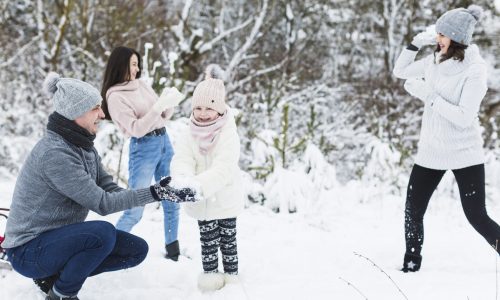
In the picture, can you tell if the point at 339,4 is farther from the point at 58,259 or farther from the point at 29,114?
the point at 58,259

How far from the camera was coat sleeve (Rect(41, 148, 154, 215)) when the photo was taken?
7.92 ft

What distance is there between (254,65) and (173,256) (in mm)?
11823

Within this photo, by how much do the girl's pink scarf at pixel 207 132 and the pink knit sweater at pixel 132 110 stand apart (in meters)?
0.52

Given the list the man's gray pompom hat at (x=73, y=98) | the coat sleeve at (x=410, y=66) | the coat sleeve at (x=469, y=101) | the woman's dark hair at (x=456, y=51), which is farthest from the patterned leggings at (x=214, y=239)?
the woman's dark hair at (x=456, y=51)

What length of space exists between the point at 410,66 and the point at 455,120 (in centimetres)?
62

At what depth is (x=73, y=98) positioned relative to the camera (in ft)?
8.15

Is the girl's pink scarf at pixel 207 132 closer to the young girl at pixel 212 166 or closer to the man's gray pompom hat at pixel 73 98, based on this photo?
the young girl at pixel 212 166

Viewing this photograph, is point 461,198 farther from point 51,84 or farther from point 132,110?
point 51,84

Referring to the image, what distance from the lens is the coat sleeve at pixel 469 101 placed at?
292cm

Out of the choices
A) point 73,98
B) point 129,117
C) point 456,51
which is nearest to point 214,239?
point 129,117

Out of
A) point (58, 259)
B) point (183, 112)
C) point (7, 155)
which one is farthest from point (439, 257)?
point (7, 155)

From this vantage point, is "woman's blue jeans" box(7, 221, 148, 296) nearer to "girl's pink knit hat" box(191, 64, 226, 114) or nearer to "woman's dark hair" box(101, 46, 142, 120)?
"girl's pink knit hat" box(191, 64, 226, 114)

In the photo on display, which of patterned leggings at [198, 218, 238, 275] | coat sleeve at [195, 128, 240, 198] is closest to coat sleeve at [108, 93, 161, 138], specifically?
coat sleeve at [195, 128, 240, 198]

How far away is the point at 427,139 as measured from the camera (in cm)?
316
